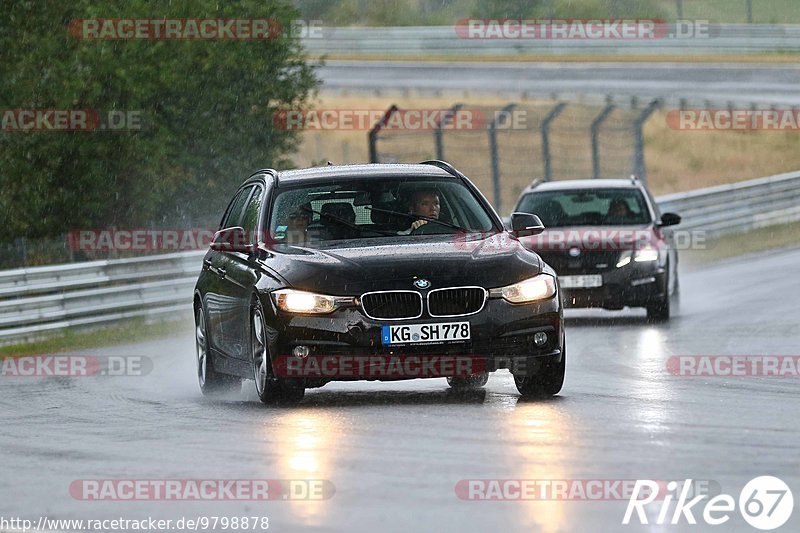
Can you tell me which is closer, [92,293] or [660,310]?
[660,310]

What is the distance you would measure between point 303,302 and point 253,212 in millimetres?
2024

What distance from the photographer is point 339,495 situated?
8.07 meters

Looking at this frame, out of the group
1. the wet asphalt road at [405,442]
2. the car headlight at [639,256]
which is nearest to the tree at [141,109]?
the car headlight at [639,256]

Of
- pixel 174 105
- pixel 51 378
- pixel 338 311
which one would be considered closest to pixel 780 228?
pixel 174 105

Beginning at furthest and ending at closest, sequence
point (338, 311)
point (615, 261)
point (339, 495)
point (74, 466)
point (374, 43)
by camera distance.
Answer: point (374, 43)
point (615, 261)
point (338, 311)
point (74, 466)
point (339, 495)

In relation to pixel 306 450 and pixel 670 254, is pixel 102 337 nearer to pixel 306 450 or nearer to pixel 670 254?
pixel 670 254

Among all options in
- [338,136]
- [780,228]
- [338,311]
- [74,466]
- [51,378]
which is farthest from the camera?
[338,136]

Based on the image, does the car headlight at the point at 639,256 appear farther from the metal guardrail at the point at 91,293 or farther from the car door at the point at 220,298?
the car door at the point at 220,298

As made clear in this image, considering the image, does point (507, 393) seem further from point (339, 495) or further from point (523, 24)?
point (523, 24)

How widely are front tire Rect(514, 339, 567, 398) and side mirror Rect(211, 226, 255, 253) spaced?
6.90ft

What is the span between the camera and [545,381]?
39.4 feet

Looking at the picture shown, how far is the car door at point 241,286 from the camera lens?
1226 cm

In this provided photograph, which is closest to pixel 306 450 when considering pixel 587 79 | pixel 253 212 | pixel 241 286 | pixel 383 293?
pixel 383 293

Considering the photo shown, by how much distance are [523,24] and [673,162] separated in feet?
55.4
